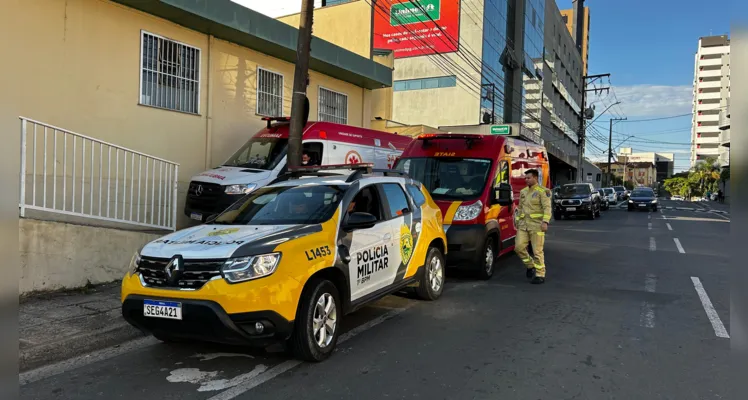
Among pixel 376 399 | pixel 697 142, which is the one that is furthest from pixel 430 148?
pixel 697 142

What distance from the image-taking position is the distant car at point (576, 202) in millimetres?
23672

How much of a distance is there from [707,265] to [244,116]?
37.0 ft

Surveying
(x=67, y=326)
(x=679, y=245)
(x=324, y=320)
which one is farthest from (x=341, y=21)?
(x=324, y=320)

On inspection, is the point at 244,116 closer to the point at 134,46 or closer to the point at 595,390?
the point at 134,46

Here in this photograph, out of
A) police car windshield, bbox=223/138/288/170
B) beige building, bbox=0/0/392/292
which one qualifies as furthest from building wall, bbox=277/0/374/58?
police car windshield, bbox=223/138/288/170

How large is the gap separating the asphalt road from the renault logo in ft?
2.79

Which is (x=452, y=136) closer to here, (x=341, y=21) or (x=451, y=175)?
(x=451, y=175)

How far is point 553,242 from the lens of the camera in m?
13.8

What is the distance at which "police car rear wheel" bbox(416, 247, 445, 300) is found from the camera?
6.74 m

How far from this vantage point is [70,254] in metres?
6.88

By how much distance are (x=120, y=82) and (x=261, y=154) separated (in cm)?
314

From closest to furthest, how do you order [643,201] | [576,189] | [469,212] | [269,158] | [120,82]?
[469,212] → [120,82] → [269,158] → [576,189] → [643,201]

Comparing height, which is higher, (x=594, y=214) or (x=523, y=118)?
(x=523, y=118)

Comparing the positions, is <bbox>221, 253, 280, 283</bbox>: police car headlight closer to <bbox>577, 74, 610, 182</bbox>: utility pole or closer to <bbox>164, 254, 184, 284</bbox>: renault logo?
<bbox>164, 254, 184, 284</bbox>: renault logo
